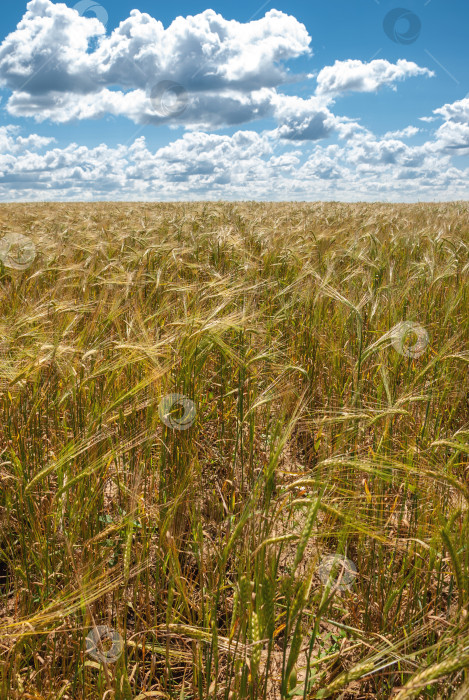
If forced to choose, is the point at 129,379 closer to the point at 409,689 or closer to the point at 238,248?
the point at 409,689

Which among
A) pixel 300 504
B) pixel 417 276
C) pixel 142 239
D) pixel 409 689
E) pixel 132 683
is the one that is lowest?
pixel 132 683

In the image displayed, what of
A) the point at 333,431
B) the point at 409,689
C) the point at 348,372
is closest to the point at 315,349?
the point at 348,372

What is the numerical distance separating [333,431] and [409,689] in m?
1.35

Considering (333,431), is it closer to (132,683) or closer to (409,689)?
(132,683)

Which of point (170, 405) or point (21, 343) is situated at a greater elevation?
point (21, 343)

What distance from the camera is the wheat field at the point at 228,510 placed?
0.96 metres

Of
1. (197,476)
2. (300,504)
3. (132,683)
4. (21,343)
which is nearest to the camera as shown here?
(300,504)

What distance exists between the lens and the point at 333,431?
199cm

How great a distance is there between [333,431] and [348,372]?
63 cm

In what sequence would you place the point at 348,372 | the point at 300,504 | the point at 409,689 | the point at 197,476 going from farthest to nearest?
the point at 348,372 < the point at 197,476 < the point at 300,504 < the point at 409,689

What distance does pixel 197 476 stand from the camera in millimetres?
1653

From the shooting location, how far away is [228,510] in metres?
1.47

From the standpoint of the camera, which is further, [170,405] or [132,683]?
[170,405]

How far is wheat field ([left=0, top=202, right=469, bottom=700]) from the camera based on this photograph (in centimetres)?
96
